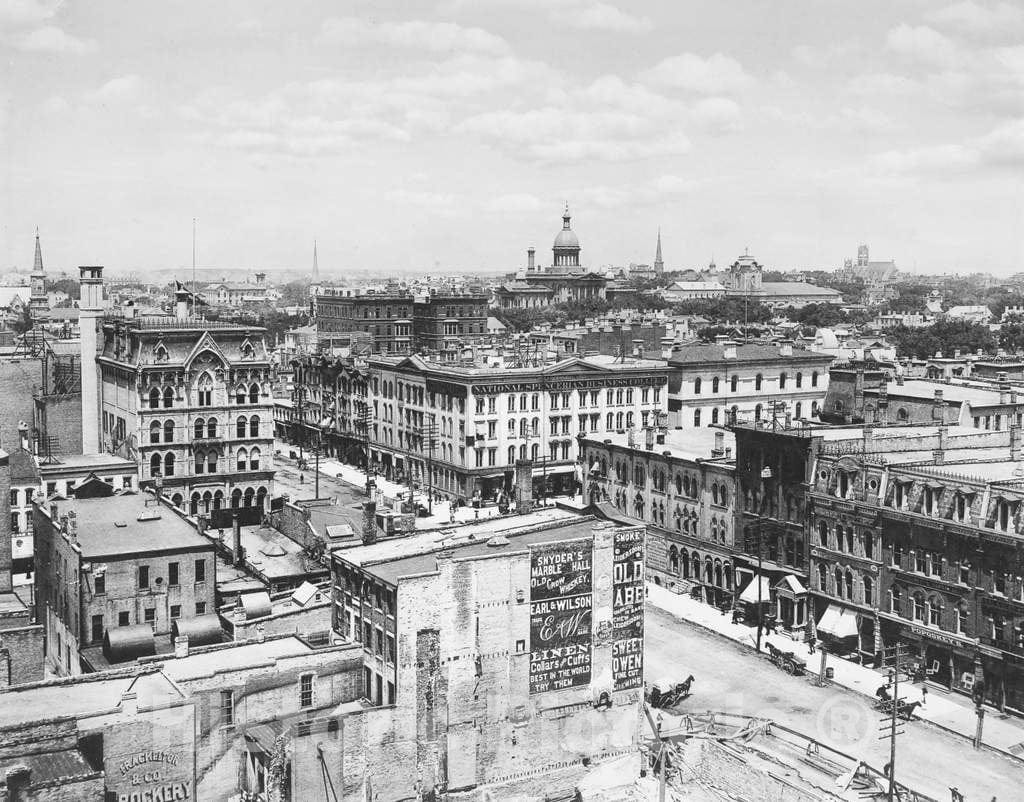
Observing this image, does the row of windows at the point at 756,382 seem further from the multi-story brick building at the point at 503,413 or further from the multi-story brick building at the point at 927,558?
the multi-story brick building at the point at 927,558

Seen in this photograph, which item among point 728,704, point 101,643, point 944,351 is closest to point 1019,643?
point 728,704

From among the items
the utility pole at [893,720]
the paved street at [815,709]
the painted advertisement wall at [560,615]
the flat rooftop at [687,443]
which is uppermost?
the flat rooftop at [687,443]

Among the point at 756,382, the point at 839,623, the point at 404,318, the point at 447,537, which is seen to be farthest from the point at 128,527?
the point at 404,318

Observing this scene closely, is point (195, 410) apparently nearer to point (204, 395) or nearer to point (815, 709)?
point (204, 395)

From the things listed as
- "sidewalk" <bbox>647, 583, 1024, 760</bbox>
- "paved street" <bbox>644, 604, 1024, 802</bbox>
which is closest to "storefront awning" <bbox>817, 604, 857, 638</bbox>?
"sidewalk" <bbox>647, 583, 1024, 760</bbox>

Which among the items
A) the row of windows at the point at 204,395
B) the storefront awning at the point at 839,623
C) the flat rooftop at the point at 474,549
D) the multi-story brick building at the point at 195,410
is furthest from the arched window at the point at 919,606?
the row of windows at the point at 204,395

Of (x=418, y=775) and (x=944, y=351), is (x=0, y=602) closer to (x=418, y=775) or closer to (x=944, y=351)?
(x=418, y=775)
